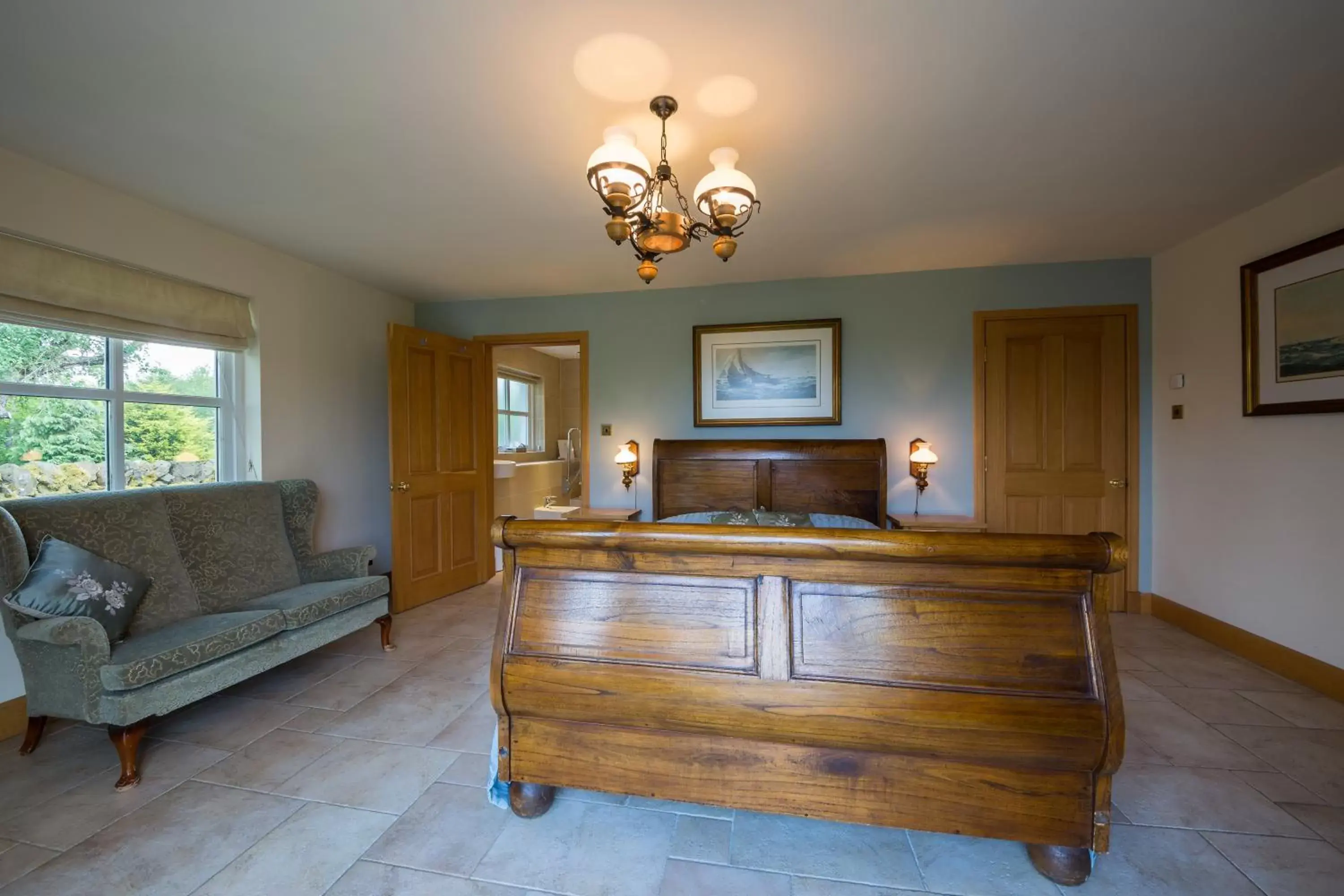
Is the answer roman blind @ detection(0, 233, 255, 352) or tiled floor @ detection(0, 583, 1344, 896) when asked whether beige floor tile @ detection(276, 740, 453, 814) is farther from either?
roman blind @ detection(0, 233, 255, 352)

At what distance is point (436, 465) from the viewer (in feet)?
13.6

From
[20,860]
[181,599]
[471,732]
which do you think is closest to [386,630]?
[181,599]

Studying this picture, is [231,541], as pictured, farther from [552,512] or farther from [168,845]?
[552,512]

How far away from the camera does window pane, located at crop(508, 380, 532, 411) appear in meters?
6.78

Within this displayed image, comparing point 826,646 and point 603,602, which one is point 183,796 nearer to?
point 603,602

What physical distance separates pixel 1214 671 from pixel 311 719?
4.36 meters

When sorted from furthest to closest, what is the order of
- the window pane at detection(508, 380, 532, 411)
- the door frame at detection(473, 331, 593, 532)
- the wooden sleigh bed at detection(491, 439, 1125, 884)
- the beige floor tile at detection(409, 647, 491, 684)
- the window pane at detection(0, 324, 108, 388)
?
the window pane at detection(508, 380, 532, 411)
the door frame at detection(473, 331, 593, 532)
the beige floor tile at detection(409, 647, 491, 684)
the window pane at detection(0, 324, 108, 388)
the wooden sleigh bed at detection(491, 439, 1125, 884)

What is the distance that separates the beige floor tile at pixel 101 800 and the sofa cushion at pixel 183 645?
0.34 metres

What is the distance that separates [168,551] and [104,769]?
896mm

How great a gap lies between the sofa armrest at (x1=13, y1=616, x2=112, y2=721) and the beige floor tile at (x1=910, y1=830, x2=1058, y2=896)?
9.06 ft

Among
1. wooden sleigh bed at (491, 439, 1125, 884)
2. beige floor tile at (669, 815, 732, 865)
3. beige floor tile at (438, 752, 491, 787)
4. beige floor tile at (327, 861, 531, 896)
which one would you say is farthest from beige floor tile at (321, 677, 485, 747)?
beige floor tile at (669, 815, 732, 865)

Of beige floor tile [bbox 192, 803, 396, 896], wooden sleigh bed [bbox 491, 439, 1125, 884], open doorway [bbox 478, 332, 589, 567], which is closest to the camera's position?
wooden sleigh bed [bbox 491, 439, 1125, 884]

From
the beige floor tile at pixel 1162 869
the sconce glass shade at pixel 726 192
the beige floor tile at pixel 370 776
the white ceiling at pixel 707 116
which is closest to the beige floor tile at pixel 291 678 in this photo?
the beige floor tile at pixel 370 776

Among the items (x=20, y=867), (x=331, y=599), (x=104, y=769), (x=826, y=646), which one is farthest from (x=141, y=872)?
(x=826, y=646)
